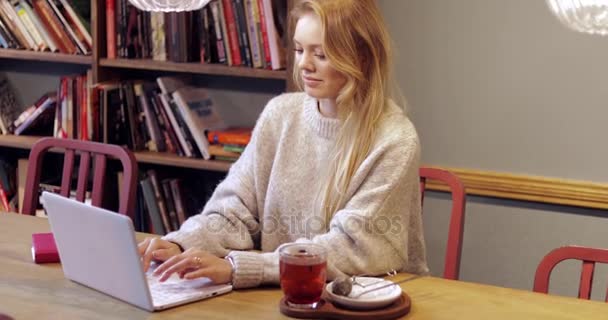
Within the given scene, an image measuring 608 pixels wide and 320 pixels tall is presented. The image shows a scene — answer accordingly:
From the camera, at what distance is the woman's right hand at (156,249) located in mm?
1758

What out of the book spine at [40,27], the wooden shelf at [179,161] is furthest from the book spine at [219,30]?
the book spine at [40,27]

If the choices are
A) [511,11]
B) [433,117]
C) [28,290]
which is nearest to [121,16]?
[433,117]

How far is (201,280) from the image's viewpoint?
1.69 meters

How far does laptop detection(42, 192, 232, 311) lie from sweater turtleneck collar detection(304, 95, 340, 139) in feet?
1.48

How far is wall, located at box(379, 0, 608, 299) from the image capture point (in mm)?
2602

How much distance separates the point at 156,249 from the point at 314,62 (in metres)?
0.50

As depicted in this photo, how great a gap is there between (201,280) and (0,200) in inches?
75.6

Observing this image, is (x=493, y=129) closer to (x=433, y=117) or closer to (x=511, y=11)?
(x=433, y=117)

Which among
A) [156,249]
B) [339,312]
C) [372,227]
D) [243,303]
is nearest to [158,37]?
[156,249]

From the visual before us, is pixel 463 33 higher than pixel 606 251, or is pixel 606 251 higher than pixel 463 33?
pixel 463 33

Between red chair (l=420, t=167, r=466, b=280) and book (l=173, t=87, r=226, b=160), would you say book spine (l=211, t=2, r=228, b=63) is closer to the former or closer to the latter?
book (l=173, t=87, r=226, b=160)

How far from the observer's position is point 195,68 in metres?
2.91

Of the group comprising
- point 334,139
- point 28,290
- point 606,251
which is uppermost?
point 334,139

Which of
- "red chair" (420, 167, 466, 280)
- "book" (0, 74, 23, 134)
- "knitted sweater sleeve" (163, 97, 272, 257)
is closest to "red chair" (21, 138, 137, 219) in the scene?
"knitted sweater sleeve" (163, 97, 272, 257)
